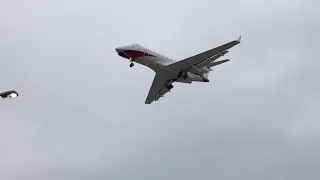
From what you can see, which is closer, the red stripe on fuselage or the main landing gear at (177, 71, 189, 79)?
the red stripe on fuselage

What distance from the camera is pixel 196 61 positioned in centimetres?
9294

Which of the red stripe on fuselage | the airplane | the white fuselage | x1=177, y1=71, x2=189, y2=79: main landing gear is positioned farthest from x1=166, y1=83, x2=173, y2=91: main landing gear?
the red stripe on fuselage

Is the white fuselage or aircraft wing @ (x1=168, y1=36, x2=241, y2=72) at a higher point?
the white fuselage

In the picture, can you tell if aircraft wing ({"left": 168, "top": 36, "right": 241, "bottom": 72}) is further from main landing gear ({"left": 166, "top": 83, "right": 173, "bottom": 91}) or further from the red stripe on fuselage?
main landing gear ({"left": 166, "top": 83, "right": 173, "bottom": 91})

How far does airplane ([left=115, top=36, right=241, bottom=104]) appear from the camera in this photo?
90625mm

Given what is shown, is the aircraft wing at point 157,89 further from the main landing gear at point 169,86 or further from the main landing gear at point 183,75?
the main landing gear at point 183,75

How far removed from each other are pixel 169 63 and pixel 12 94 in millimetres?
60512

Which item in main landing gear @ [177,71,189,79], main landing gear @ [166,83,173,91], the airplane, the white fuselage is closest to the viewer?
the white fuselage

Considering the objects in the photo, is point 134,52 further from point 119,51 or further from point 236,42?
point 236,42

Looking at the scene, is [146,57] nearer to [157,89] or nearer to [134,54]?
[134,54]

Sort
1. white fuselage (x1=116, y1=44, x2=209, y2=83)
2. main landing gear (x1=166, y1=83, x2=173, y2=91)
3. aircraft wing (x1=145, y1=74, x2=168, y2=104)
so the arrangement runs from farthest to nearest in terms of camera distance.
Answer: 1. main landing gear (x1=166, y1=83, x2=173, y2=91)
2. aircraft wing (x1=145, y1=74, x2=168, y2=104)
3. white fuselage (x1=116, y1=44, x2=209, y2=83)

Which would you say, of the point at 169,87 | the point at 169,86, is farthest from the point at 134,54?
the point at 169,87

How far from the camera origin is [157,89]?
101 m

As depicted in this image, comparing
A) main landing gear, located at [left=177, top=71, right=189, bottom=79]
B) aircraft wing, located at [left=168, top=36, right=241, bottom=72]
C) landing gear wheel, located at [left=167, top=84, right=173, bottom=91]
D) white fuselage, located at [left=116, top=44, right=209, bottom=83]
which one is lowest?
main landing gear, located at [left=177, top=71, right=189, bottom=79]
